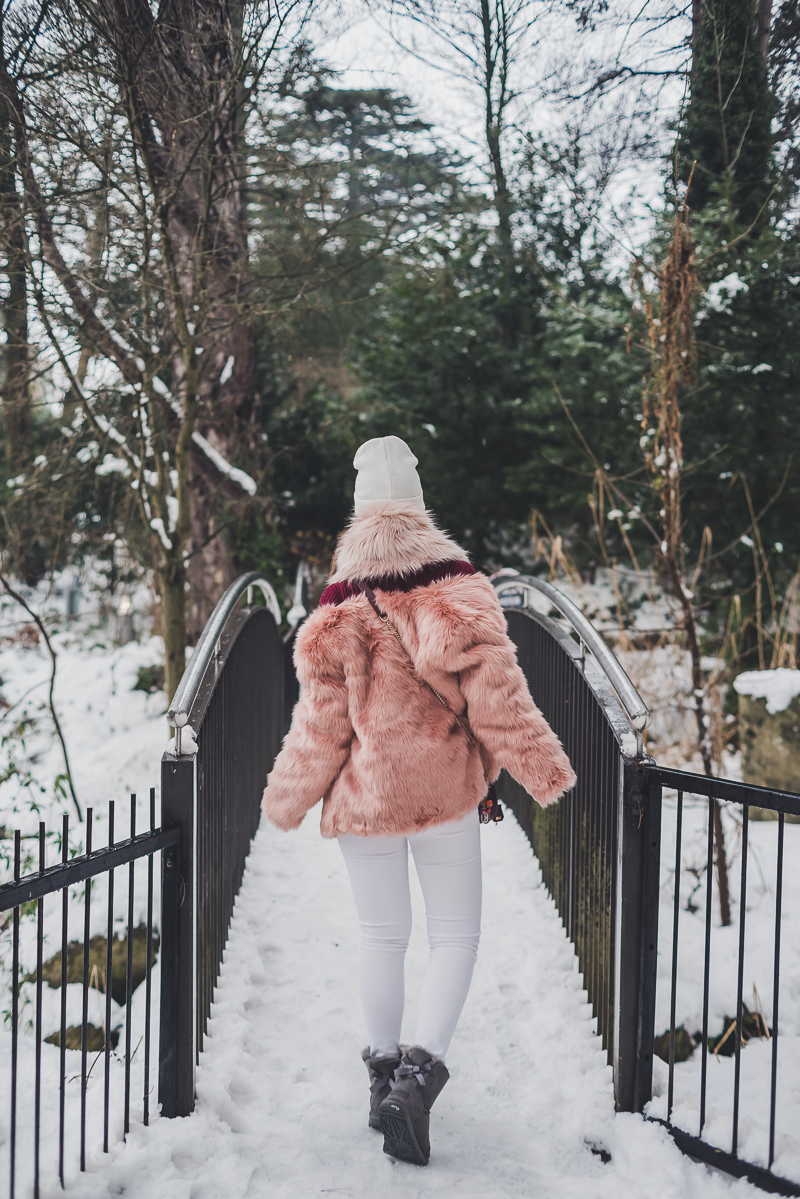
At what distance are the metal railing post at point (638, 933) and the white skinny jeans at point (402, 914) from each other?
0.44 meters

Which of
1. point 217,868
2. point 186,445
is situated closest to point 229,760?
point 217,868

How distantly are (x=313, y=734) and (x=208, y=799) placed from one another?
70 centimetres

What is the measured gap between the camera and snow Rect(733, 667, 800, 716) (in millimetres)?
4371

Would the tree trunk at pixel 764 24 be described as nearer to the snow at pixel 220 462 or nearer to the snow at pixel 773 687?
the snow at pixel 773 687

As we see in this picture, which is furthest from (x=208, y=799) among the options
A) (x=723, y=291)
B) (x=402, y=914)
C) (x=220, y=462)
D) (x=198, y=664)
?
(x=723, y=291)

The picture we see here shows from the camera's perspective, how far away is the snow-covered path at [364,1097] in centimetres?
189

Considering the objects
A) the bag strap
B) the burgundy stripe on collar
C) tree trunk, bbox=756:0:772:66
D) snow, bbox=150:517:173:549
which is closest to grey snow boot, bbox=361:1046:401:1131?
the bag strap

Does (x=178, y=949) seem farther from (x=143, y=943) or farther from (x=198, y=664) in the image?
(x=143, y=943)

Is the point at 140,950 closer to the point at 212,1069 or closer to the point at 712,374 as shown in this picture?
the point at 212,1069

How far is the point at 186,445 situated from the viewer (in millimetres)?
5043

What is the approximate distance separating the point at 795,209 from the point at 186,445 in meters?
3.81

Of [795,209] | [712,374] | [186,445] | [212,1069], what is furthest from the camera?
[712,374]

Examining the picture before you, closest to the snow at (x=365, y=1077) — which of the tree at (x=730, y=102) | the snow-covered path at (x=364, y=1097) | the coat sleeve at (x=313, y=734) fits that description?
the snow-covered path at (x=364, y=1097)

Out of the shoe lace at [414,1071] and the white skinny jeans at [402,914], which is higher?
the white skinny jeans at [402,914]
